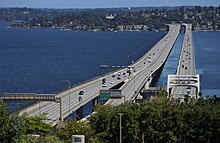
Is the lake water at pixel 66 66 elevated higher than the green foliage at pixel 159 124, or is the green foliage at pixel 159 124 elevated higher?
the green foliage at pixel 159 124

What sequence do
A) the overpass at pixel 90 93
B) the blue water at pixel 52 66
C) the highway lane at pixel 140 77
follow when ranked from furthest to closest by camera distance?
the blue water at pixel 52 66, the highway lane at pixel 140 77, the overpass at pixel 90 93

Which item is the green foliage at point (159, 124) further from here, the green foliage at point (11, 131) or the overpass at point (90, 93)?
the green foliage at point (11, 131)

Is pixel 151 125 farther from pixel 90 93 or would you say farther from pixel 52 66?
pixel 52 66

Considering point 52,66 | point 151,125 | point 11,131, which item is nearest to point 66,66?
point 52,66

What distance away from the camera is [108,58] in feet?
340

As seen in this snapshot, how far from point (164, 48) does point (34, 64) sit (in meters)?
31.8

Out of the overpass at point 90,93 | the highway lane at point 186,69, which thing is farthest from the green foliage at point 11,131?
the highway lane at point 186,69

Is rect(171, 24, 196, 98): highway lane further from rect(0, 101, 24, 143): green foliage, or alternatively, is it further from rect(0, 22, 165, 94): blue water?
rect(0, 101, 24, 143): green foliage

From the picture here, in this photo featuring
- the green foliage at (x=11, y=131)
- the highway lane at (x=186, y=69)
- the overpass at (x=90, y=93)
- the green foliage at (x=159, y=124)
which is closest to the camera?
the green foliage at (x=11, y=131)

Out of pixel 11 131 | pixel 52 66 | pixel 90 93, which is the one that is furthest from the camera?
pixel 52 66

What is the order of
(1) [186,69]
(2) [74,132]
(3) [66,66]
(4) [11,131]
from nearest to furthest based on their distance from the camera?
(4) [11,131]
(2) [74,132]
(1) [186,69]
(3) [66,66]

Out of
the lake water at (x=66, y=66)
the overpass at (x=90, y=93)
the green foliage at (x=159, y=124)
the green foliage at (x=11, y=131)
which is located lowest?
the lake water at (x=66, y=66)

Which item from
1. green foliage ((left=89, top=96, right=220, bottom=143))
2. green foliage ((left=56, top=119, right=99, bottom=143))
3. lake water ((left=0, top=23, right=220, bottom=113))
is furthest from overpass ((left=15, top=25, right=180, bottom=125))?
green foliage ((left=56, top=119, right=99, bottom=143))

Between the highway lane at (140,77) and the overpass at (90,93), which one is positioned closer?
the overpass at (90,93)
